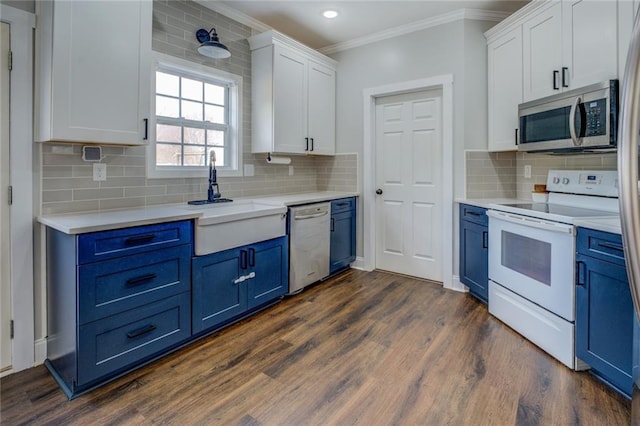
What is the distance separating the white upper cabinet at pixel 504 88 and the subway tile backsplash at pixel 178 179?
5.08ft

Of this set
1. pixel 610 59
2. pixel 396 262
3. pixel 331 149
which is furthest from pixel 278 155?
pixel 610 59

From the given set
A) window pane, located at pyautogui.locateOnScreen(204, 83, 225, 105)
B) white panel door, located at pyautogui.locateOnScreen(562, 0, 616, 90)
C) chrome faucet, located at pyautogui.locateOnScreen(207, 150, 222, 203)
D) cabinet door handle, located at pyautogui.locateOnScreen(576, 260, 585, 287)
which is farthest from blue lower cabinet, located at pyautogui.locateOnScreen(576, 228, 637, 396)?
window pane, located at pyautogui.locateOnScreen(204, 83, 225, 105)

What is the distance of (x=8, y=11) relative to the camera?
6.64 feet

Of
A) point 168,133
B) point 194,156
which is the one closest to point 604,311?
point 194,156

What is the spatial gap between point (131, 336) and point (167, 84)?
2.00 meters

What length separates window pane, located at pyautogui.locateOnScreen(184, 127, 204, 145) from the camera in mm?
3139

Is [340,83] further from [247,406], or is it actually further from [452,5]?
[247,406]

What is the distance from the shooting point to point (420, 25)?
3.69 m

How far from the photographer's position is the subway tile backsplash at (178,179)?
7.52 ft

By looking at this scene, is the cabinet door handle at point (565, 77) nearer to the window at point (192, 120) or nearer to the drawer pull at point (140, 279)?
the window at point (192, 120)

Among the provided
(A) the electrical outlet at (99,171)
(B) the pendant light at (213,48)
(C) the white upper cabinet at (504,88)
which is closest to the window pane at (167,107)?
(B) the pendant light at (213,48)

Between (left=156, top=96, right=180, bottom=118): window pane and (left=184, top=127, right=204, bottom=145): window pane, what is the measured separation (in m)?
0.16

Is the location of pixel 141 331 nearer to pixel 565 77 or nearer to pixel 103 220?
pixel 103 220

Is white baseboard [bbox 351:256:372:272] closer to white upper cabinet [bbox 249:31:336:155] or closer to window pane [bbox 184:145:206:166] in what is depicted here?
white upper cabinet [bbox 249:31:336:155]
